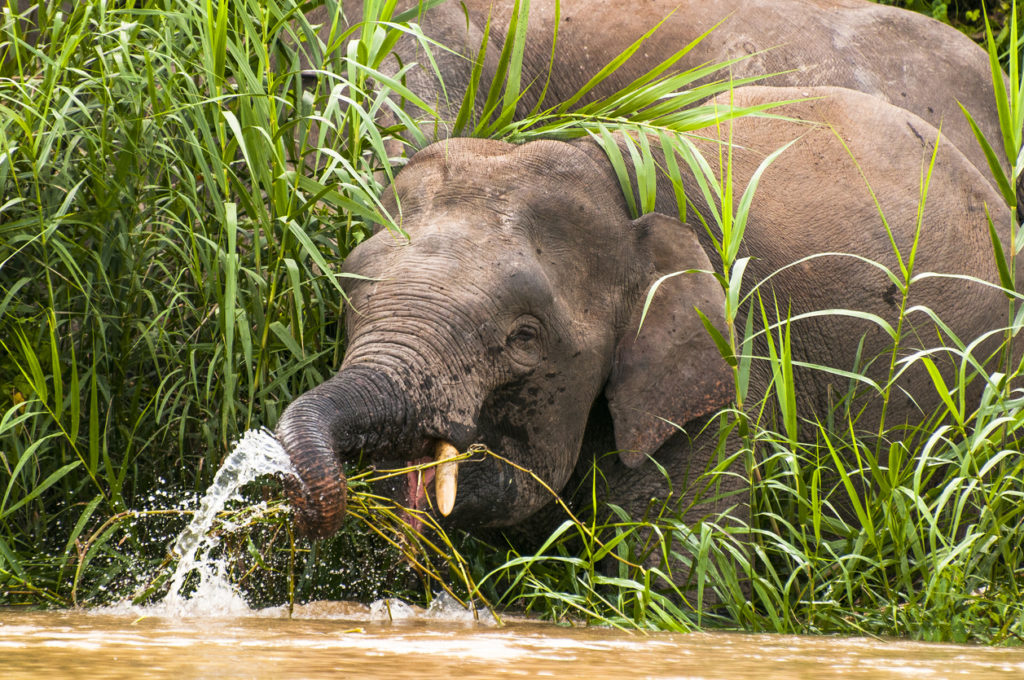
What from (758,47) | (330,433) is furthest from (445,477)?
(758,47)

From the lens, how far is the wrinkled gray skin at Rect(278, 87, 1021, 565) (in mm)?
3252

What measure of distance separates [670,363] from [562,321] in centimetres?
32

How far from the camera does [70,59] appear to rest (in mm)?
3887

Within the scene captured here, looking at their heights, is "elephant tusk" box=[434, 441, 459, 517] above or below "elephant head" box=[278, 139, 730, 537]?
below

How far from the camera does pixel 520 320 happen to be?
350cm

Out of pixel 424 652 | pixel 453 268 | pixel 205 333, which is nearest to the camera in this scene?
pixel 424 652

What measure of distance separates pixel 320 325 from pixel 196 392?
386 mm

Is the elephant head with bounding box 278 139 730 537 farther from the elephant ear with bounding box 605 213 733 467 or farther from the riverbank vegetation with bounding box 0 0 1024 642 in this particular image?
the riverbank vegetation with bounding box 0 0 1024 642

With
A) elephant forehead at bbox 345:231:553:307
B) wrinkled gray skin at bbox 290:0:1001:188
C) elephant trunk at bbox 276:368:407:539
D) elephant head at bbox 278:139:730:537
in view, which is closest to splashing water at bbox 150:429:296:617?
elephant trunk at bbox 276:368:407:539

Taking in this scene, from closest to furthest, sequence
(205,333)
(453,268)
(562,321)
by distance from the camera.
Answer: (453,268)
(562,321)
(205,333)

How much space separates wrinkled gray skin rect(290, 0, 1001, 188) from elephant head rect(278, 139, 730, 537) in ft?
5.58

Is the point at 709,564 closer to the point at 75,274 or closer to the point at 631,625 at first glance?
the point at 631,625

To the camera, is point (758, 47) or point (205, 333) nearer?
point (205, 333)

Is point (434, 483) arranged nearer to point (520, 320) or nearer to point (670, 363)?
point (520, 320)
